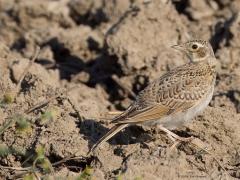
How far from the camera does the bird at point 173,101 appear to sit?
8.30 meters

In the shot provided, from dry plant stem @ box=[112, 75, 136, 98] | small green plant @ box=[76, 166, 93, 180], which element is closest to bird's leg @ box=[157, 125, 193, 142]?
small green plant @ box=[76, 166, 93, 180]

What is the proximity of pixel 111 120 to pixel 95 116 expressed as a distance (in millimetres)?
547

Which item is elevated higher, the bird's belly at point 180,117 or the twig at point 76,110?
the twig at point 76,110

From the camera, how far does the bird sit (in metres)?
8.30

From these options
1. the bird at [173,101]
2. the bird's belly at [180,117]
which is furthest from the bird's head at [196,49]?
the bird's belly at [180,117]

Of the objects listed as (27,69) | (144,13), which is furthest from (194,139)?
(144,13)

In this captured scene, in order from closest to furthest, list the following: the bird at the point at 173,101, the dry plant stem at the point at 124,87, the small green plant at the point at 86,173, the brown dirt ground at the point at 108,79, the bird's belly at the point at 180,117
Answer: the small green plant at the point at 86,173 < the brown dirt ground at the point at 108,79 < the bird at the point at 173,101 < the bird's belly at the point at 180,117 < the dry plant stem at the point at 124,87

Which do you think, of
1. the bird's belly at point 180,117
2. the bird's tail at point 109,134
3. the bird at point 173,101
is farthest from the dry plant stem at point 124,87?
the bird's tail at point 109,134

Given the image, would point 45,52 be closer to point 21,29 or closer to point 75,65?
point 75,65

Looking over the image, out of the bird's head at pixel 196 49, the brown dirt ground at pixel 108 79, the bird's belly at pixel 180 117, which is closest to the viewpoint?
the brown dirt ground at pixel 108 79

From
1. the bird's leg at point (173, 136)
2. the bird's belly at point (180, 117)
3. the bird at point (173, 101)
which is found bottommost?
the bird's leg at point (173, 136)

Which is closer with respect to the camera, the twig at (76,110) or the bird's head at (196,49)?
the twig at (76,110)

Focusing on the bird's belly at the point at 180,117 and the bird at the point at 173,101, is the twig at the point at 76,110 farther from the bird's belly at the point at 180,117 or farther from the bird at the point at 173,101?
the bird's belly at the point at 180,117

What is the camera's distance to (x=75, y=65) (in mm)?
11344
